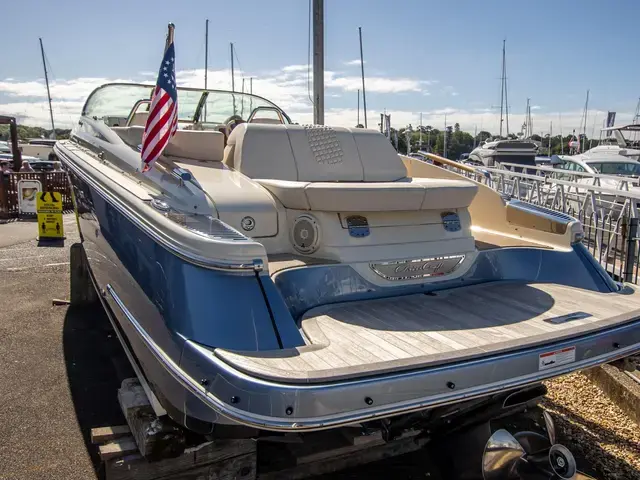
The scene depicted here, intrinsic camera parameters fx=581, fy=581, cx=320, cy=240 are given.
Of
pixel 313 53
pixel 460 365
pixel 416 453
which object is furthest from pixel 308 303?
pixel 313 53

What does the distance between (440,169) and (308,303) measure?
2.44 m

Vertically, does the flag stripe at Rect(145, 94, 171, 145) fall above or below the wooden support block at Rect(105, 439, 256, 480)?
above

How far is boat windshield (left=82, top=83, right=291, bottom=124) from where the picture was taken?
5789mm

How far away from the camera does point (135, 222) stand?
318 centimetres

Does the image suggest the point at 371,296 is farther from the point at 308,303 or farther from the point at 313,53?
the point at 313,53

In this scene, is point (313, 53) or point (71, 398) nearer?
point (71, 398)

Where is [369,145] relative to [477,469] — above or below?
above

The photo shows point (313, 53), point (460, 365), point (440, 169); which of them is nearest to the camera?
point (460, 365)

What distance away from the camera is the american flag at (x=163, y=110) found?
134 inches

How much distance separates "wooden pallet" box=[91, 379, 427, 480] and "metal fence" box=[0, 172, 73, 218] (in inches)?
391

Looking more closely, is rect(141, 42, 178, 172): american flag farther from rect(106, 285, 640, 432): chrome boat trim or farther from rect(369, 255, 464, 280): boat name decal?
rect(369, 255, 464, 280): boat name decal

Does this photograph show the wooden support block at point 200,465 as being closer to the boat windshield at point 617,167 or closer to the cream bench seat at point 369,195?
the cream bench seat at point 369,195

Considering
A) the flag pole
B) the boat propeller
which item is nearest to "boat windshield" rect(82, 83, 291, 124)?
the flag pole

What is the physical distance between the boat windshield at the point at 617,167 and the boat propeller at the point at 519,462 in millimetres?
12624
